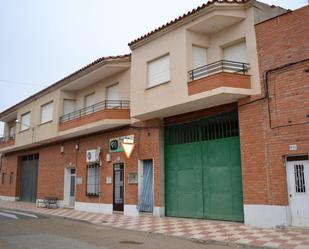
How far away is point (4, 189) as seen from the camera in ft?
96.7

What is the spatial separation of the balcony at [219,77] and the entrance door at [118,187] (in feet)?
20.6

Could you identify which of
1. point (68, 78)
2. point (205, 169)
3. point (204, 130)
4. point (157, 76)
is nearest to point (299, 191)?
point (205, 169)

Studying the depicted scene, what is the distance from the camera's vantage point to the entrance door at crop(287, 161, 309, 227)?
10141mm

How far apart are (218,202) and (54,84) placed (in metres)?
13.0

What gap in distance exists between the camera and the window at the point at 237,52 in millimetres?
12391

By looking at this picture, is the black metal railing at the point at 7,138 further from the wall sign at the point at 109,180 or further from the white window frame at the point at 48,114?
the wall sign at the point at 109,180

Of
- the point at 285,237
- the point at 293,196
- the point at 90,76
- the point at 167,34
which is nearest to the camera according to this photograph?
the point at 285,237

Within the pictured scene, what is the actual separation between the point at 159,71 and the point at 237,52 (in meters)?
3.28

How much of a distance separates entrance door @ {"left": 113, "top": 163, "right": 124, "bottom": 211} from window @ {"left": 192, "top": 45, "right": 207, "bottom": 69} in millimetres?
6369

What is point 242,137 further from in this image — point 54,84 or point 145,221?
point 54,84

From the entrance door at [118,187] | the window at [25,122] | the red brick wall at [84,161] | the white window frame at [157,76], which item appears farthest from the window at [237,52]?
the window at [25,122]

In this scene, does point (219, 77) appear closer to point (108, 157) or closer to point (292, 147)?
point (292, 147)

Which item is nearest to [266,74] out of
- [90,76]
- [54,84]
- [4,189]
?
[90,76]

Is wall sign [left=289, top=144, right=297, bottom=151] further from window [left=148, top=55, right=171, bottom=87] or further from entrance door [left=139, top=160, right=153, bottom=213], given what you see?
entrance door [left=139, top=160, right=153, bottom=213]
